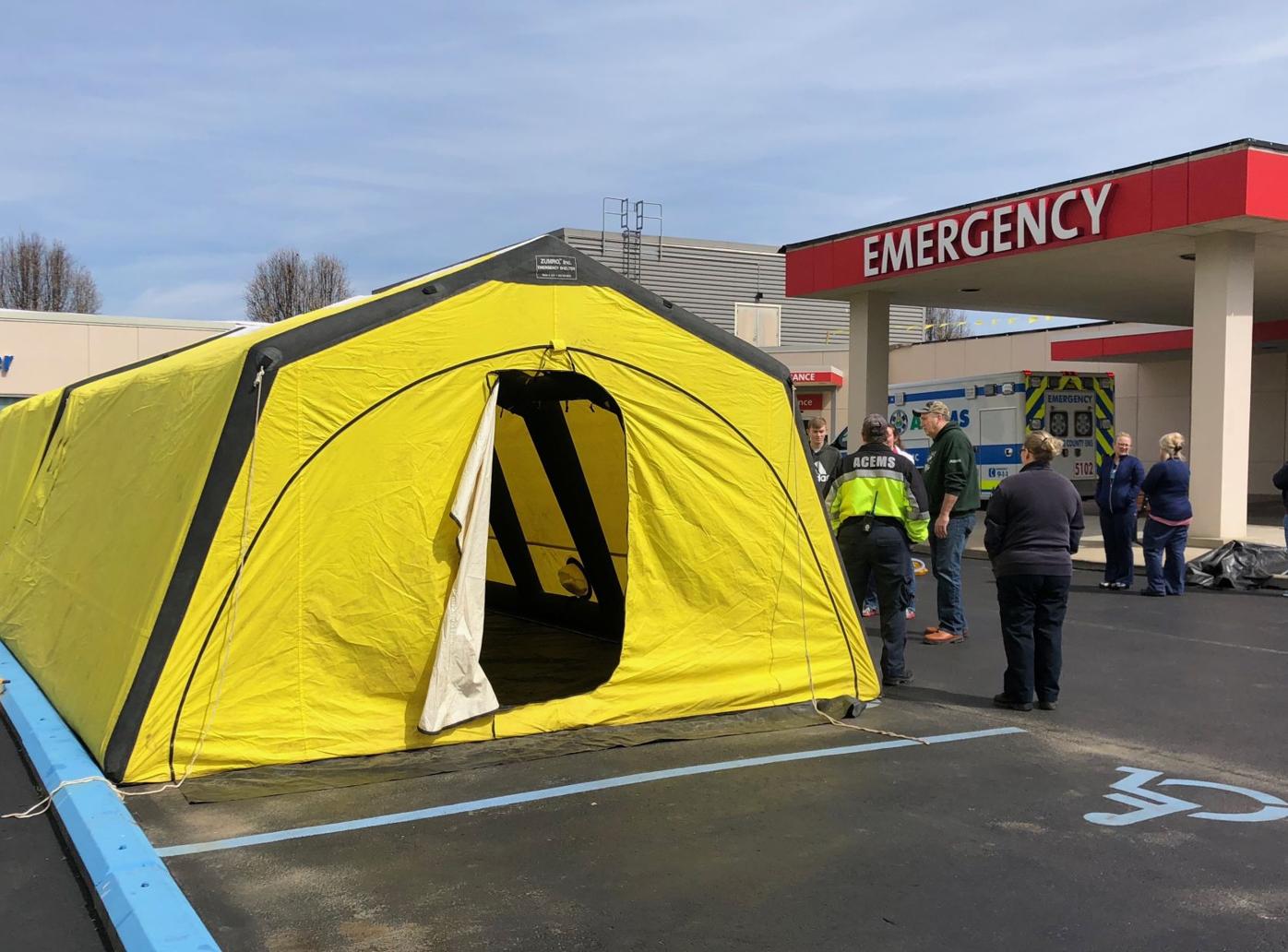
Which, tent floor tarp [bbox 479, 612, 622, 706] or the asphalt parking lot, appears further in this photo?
tent floor tarp [bbox 479, 612, 622, 706]

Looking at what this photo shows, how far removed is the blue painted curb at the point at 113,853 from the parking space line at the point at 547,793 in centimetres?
22

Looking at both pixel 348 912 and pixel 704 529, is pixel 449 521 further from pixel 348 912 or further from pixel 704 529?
pixel 348 912

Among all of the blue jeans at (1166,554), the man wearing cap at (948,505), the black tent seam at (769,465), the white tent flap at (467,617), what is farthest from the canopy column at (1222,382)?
the white tent flap at (467,617)

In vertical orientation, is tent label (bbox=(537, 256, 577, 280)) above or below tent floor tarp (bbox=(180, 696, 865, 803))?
above

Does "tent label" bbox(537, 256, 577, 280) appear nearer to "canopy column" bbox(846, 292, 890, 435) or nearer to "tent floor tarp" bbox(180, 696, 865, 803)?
"tent floor tarp" bbox(180, 696, 865, 803)

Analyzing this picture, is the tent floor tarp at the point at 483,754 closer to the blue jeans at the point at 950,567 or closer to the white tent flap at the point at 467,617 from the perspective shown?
the white tent flap at the point at 467,617

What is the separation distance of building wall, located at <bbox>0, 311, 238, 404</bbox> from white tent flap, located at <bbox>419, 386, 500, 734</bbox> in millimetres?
22721

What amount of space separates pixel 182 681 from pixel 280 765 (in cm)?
60

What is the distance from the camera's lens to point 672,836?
452 centimetres

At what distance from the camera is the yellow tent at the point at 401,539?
202 inches

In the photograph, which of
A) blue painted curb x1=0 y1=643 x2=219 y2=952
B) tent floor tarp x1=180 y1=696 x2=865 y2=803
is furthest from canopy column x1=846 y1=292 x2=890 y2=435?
blue painted curb x1=0 y1=643 x2=219 y2=952

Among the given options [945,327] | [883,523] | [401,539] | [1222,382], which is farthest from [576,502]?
[945,327]

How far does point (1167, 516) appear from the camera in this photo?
11.2m

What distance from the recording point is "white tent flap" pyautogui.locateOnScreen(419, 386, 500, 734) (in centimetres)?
552
